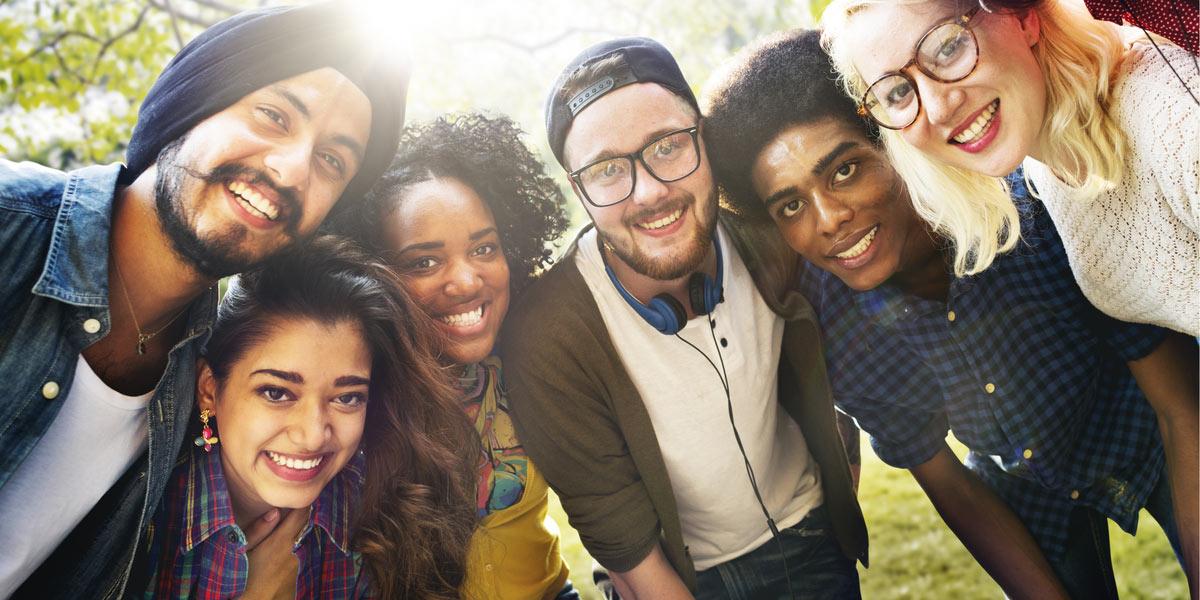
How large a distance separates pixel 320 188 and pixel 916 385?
7.40ft

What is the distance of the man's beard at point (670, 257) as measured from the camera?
114 inches

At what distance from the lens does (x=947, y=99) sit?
239 centimetres

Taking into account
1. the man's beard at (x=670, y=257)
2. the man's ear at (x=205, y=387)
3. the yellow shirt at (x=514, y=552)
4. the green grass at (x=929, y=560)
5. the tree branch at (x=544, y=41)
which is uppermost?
the tree branch at (x=544, y=41)

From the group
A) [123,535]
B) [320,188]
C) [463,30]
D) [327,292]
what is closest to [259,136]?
[320,188]

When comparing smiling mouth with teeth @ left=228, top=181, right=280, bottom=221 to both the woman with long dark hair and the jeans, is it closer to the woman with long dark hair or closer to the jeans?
the woman with long dark hair

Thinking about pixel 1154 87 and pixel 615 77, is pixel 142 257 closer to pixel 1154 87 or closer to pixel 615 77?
pixel 615 77

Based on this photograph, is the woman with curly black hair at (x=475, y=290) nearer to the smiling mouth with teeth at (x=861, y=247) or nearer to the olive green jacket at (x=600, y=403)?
the olive green jacket at (x=600, y=403)

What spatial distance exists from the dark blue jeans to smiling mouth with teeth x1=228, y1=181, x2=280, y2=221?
2.16 metres

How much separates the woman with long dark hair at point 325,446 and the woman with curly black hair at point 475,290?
111mm

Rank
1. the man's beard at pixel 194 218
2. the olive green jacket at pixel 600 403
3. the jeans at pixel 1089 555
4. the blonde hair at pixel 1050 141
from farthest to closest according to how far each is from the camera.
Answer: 1. the jeans at pixel 1089 555
2. the olive green jacket at pixel 600 403
3. the man's beard at pixel 194 218
4. the blonde hair at pixel 1050 141

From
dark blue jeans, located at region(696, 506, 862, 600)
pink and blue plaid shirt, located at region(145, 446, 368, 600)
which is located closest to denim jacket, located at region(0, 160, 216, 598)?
pink and blue plaid shirt, located at region(145, 446, 368, 600)

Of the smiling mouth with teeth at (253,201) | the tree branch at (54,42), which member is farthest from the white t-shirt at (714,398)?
the tree branch at (54,42)

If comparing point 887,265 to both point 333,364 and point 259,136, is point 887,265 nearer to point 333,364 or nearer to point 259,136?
point 333,364

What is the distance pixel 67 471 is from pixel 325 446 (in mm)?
720
